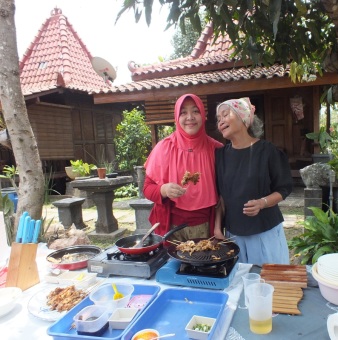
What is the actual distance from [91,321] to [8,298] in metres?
0.59

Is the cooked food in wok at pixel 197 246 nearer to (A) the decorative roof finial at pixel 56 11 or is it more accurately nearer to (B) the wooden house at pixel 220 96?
(B) the wooden house at pixel 220 96

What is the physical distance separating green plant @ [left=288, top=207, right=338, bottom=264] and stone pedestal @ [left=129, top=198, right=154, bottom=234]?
8.79 ft

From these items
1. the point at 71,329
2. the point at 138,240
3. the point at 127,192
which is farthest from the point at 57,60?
the point at 71,329

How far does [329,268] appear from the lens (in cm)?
151

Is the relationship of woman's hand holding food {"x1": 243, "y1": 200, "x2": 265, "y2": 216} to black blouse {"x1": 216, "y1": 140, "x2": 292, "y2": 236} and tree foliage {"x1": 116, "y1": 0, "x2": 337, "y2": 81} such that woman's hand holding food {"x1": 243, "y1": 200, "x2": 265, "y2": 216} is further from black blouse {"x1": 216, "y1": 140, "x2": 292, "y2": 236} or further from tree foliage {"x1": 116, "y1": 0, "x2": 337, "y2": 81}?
tree foliage {"x1": 116, "y1": 0, "x2": 337, "y2": 81}

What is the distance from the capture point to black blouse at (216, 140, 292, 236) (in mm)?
2309

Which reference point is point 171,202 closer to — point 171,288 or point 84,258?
point 84,258

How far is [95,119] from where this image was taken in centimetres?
1231

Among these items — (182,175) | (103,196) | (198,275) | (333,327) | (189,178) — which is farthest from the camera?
(103,196)

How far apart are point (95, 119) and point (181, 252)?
11.2 metres

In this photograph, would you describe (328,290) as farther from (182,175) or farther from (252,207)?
(182,175)

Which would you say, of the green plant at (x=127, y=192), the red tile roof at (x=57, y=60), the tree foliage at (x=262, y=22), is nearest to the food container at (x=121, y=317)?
the tree foliage at (x=262, y=22)

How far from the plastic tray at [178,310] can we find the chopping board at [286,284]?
0.27m

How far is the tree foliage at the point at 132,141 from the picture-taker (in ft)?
37.4
